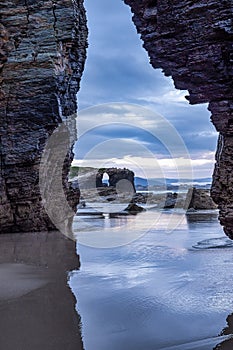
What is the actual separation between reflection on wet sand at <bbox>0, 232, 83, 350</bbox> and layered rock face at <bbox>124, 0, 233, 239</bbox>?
3.37 meters

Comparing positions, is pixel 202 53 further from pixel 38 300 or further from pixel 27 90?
pixel 27 90

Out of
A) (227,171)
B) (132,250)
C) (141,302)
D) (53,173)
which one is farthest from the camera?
(53,173)

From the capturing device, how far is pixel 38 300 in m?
6.32

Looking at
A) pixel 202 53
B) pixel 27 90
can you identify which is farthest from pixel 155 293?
pixel 27 90

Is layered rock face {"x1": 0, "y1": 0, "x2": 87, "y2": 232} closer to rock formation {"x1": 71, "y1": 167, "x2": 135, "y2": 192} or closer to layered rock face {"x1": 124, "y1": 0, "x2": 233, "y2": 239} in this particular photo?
layered rock face {"x1": 124, "y1": 0, "x2": 233, "y2": 239}

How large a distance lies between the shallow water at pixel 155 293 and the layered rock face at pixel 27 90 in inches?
166

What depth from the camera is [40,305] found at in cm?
606

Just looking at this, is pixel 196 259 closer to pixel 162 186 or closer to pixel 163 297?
pixel 163 297

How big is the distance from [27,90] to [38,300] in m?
9.41

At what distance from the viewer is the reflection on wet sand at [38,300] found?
15.5ft

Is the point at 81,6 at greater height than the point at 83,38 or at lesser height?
greater

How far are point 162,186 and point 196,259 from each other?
176ft

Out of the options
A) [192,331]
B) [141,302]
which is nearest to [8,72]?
[141,302]

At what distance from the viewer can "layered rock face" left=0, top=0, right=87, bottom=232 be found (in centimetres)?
1388
